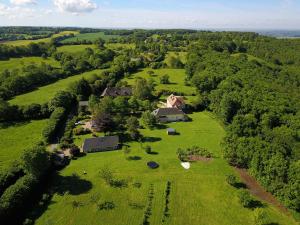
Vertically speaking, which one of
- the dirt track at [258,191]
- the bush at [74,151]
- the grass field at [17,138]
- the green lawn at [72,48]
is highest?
the green lawn at [72,48]

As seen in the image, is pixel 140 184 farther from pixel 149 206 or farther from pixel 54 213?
pixel 54 213

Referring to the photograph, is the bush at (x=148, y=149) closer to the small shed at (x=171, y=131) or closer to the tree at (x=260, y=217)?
the small shed at (x=171, y=131)

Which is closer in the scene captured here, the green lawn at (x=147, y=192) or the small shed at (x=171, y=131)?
the green lawn at (x=147, y=192)

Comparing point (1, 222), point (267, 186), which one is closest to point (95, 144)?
point (1, 222)

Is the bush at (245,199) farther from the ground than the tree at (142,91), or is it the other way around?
the tree at (142,91)

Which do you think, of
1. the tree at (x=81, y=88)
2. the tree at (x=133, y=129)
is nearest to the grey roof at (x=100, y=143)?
the tree at (x=133, y=129)

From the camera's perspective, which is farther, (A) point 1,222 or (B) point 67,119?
(B) point 67,119

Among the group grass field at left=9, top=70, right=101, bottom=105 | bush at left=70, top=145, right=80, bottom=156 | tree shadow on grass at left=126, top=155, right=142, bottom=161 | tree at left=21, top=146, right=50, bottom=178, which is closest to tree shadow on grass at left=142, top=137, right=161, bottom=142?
tree shadow on grass at left=126, top=155, right=142, bottom=161

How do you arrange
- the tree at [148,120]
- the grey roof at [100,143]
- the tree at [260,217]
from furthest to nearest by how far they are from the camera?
the tree at [148,120], the grey roof at [100,143], the tree at [260,217]
